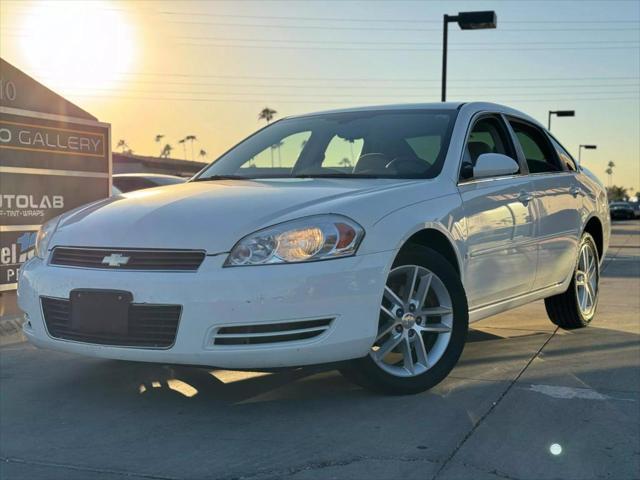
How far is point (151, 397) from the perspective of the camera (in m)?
3.84

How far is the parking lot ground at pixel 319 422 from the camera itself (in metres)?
2.84

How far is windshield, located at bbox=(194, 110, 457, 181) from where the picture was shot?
4297 millimetres

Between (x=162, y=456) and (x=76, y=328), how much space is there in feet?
2.66

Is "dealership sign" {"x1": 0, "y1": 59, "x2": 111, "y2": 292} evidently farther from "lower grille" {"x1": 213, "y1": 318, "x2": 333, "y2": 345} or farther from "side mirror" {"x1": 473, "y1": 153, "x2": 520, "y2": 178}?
"side mirror" {"x1": 473, "y1": 153, "x2": 520, "y2": 178}

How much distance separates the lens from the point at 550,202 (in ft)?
16.7

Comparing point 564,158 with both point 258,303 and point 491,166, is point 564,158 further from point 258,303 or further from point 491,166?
point 258,303

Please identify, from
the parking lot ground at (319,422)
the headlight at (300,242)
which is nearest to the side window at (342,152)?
the headlight at (300,242)

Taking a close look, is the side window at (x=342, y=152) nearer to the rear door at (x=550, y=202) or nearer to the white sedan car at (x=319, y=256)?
the white sedan car at (x=319, y=256)

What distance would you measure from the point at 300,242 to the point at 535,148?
2.94 m

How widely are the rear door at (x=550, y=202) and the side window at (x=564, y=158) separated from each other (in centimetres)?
2

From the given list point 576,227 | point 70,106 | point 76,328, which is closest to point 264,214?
point 76,328

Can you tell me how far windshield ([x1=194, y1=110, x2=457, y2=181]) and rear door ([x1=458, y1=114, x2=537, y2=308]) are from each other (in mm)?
262

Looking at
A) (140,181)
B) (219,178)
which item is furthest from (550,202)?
(140,181)

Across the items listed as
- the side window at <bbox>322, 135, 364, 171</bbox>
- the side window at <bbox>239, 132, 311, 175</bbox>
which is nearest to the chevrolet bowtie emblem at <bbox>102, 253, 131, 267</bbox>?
the side window at <bbox>239, 132, 311, 175</bbox>
